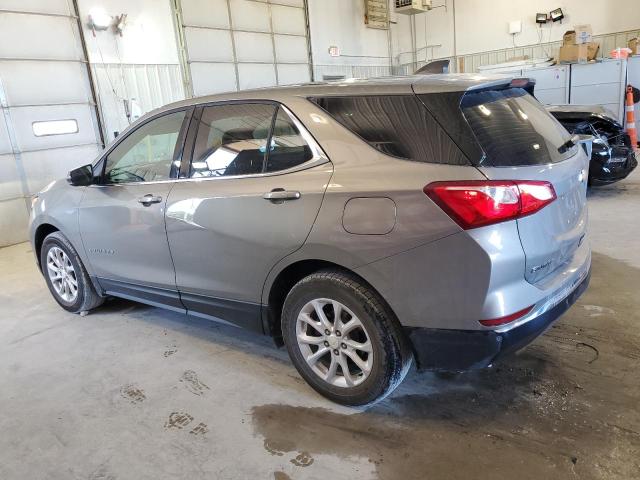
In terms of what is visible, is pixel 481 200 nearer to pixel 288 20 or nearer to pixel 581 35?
pixel 581 35

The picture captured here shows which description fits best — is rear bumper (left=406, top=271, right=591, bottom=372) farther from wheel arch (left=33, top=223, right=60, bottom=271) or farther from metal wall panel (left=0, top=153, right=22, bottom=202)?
metal wall panel (left=0, top=153, right=22, bottom=202)

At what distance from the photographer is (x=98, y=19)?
7641mm

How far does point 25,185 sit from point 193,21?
4328 mm

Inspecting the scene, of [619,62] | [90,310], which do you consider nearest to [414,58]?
[619,62]

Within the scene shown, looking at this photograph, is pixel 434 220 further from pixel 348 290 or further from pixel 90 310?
pixel 90 310

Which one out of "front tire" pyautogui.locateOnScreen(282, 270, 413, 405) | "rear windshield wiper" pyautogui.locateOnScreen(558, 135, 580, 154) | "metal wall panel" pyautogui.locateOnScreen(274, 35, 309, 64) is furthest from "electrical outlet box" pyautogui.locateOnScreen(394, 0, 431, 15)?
"front tire" pyautogui.locateOnScreen(282, 270, 413, 405)

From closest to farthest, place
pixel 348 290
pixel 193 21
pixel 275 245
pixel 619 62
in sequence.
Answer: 1. pixel 348 290
2. pixel 275 245
3. pixel 193 21
4. pixel 619 62

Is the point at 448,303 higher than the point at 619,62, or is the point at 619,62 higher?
the point at 619,62

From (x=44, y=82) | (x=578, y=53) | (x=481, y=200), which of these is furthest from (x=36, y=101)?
(x=578, y=53)

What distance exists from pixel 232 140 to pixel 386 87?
0.91 m

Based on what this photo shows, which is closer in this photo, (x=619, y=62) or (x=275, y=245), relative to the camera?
(x=275, y=245)

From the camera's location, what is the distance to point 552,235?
2.01m

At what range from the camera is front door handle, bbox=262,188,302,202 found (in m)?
2.26

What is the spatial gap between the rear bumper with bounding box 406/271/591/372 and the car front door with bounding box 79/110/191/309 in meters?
1.60
